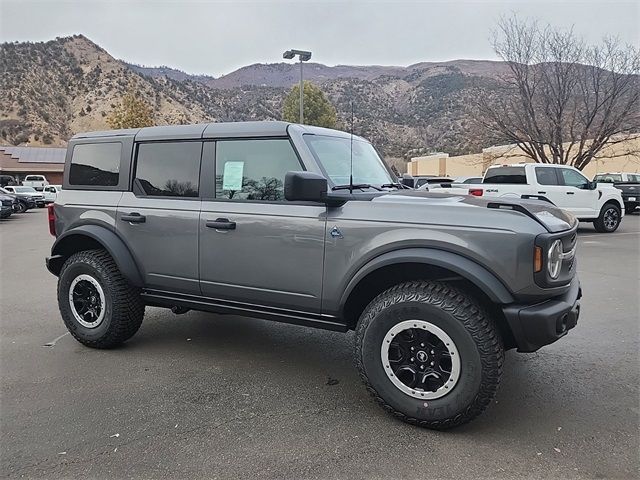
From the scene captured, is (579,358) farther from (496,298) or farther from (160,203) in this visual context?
(160,203)

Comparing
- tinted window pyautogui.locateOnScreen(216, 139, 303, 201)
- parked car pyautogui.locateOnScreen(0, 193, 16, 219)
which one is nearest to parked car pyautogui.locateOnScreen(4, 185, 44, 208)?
parked car pyautogui.locateOnScreen(0, 193, 16, 219)

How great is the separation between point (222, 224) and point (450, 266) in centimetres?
178

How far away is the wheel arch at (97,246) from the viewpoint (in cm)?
435

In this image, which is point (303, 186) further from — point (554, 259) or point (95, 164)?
point (95, 164)

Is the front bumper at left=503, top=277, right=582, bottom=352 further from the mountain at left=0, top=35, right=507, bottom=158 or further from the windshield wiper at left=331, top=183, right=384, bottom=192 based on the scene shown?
the mountain at left=0, top=35, right=507, bottom=158

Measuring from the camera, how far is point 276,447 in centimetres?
295

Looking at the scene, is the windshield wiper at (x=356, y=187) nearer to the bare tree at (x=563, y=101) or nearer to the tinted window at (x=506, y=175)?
the tinted window at (x=506, y=175)

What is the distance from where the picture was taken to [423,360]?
3.19 metres

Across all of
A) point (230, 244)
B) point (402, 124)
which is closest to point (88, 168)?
point (230, 244)

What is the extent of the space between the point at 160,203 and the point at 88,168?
1.04 meters

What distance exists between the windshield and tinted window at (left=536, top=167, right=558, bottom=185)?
1103cm

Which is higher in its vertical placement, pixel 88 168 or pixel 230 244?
pixel 88 168

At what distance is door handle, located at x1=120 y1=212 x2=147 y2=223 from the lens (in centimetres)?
427

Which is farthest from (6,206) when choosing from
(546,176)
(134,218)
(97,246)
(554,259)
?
(554,259)
